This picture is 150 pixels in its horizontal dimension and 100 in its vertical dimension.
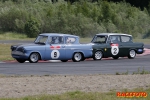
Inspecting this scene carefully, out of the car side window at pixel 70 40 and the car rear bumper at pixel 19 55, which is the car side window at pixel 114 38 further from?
the car rear bumper at pixel 19 55

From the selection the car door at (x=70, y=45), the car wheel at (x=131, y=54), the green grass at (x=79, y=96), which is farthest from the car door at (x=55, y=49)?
the green grass at (x=79, y=96)

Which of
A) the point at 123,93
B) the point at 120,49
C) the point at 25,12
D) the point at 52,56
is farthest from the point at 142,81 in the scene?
the point at 25,12

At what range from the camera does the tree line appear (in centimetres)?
5884

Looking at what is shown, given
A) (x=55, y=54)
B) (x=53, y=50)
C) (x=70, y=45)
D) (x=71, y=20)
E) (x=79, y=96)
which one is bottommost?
(x=79, y=96)

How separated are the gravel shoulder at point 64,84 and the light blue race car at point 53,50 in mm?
8471

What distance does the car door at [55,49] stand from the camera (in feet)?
82.4

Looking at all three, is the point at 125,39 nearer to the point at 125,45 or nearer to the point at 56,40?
the point at 125,45

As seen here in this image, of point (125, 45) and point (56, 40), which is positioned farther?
point (125, 45)

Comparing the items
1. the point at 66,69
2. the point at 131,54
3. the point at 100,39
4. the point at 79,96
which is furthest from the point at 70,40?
the point at 79,96

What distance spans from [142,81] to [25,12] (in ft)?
162

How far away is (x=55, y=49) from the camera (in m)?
25.3

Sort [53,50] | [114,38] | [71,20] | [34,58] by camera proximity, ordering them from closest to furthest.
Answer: [34,58] < [53,50] < [114,38] < [71,20]

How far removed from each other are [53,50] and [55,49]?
5.8 inches

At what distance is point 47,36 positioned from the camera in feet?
84.5
